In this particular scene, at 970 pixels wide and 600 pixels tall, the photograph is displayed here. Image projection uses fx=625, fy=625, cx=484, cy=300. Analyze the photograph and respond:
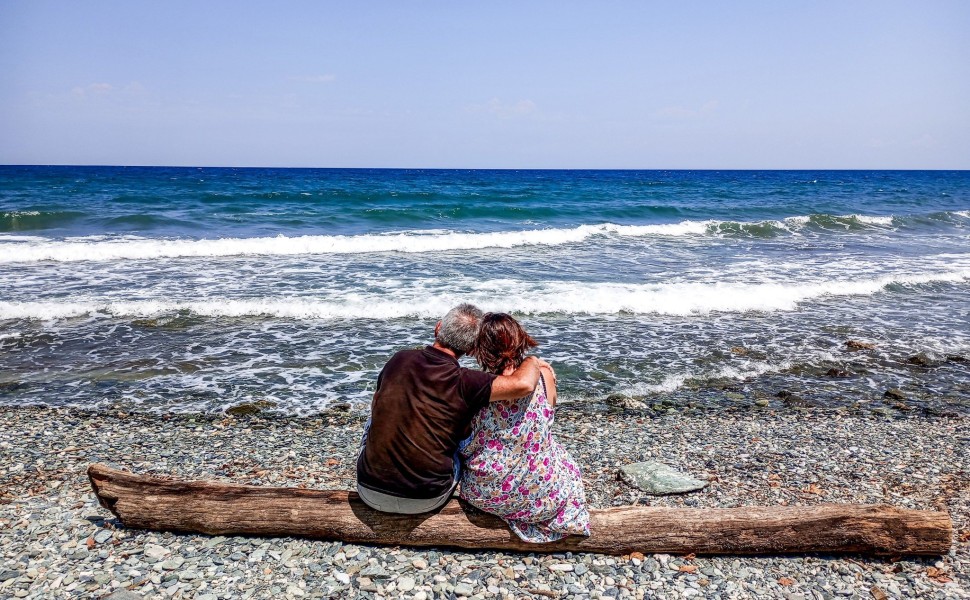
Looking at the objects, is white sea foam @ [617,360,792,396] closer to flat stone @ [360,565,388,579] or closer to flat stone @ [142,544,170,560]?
flat stone @ [360,565,388,579]

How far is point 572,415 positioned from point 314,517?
144 inches

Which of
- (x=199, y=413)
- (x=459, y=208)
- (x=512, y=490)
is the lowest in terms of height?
(x=199, y=413)

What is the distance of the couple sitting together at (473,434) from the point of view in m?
3.72

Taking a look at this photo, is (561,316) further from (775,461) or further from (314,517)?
(314,517)

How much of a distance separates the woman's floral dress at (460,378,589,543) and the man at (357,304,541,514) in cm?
12

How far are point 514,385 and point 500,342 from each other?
0.89ft

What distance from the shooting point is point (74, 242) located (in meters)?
19.4

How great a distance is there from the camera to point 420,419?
3.74 metres

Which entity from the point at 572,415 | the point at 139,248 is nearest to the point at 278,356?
the point at 572,415

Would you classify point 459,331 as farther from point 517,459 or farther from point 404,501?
point 404,501

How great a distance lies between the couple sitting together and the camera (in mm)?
3723

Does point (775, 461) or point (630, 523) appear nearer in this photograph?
point (630, 523)

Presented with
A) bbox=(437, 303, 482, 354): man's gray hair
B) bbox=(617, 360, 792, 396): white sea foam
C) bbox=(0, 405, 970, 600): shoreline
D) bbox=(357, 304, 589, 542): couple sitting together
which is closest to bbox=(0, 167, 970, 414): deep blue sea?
bbox=(617, 360, 792, 396): white sea foam

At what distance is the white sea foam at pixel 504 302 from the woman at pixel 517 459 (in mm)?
7770
